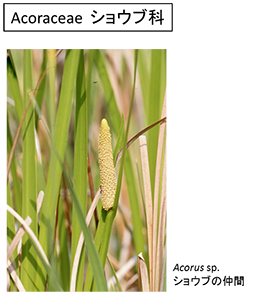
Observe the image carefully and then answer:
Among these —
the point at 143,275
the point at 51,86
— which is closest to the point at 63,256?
the point at 143,275

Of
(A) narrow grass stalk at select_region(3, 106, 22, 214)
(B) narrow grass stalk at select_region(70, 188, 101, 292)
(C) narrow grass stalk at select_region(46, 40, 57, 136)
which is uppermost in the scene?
(C) narrow grass stalk at select_region(46, 40, 57, 136)

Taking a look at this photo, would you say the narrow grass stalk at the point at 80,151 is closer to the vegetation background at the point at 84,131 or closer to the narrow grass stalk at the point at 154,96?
the vegetation background at the point at 84,131

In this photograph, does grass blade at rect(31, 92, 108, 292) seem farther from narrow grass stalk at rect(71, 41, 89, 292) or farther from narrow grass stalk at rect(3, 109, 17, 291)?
narrow grass stalk at rect(3, 109, 17, 291)

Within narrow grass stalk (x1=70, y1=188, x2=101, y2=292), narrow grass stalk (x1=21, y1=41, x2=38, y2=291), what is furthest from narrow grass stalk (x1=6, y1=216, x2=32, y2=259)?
narrow grass stalk (x1=70, y1=188, x2=101, y2=292)

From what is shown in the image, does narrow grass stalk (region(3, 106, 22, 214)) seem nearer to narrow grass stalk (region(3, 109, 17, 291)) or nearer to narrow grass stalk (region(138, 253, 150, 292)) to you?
narrow grass stalk (region(3, 109, 17, 291))

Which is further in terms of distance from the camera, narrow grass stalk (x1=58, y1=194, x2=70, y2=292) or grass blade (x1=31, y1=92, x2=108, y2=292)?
narrow grass stalk (x1=58, y1=194, x2=70, y2=292)

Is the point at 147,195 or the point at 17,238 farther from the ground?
the point at 147,195

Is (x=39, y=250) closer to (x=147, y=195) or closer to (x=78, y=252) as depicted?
(x=78, y=252)

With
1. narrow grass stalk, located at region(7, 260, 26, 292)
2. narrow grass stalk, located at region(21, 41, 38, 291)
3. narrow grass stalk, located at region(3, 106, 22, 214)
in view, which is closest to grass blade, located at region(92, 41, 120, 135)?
narrow grass stalk, located at region(21, 41, 38, 291)

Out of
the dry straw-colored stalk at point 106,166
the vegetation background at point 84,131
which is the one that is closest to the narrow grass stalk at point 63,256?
the vegetation background at point 84,131

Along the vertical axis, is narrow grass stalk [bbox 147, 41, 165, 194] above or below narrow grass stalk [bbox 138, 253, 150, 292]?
above
